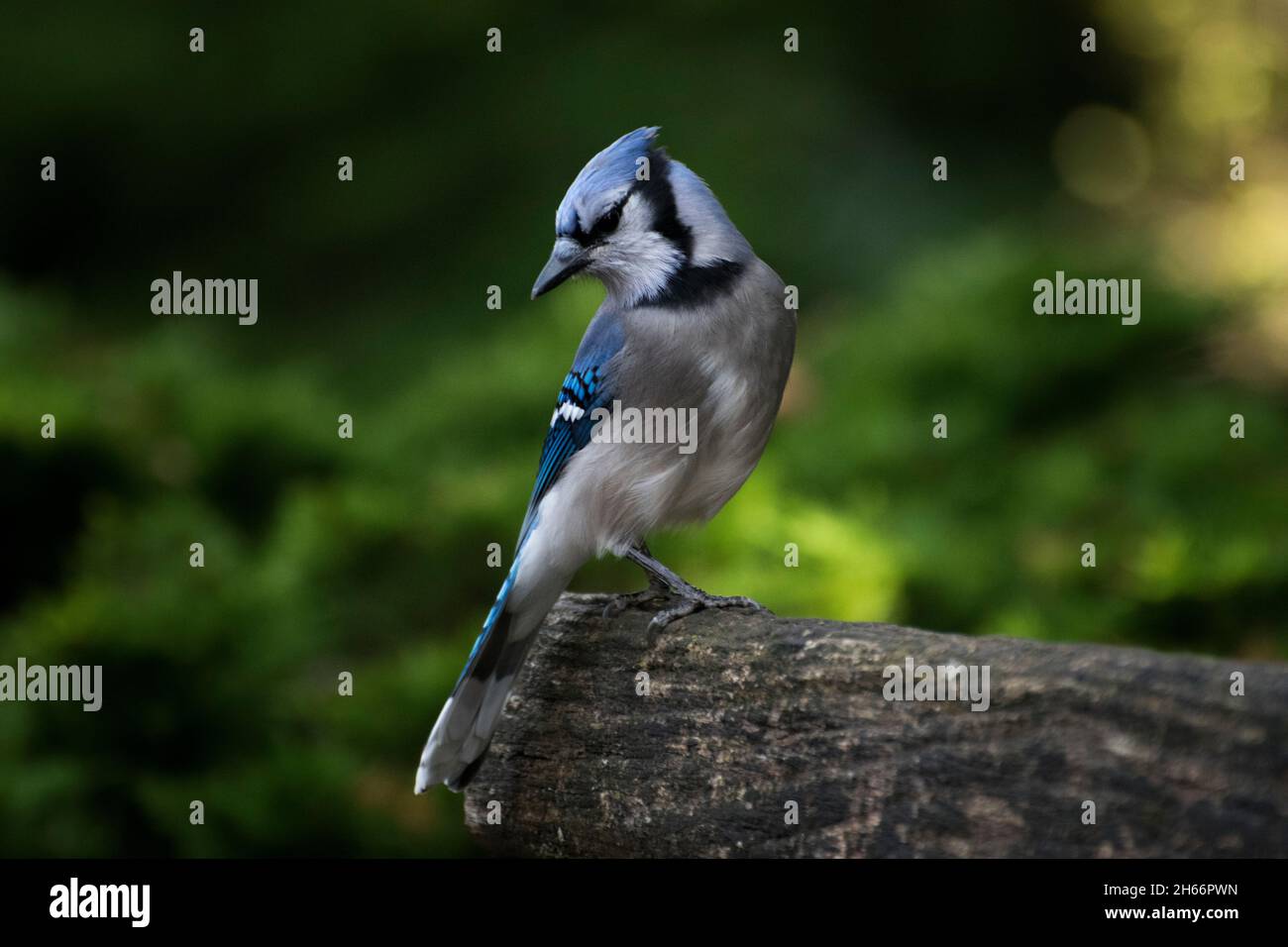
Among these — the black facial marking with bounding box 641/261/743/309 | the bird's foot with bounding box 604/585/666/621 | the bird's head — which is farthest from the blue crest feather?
the bird's foot with bounding box 604/585/666/621

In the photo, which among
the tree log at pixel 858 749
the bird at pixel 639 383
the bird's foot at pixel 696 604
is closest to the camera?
the tree log at pixel 858 749

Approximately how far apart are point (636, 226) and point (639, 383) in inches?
9.6

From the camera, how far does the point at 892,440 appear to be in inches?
158

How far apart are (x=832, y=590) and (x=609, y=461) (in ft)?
2.59

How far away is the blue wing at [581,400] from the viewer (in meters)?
2.36

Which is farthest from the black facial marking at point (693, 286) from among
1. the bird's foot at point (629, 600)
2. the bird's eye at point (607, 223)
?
the bird's foot at point (629, 600)

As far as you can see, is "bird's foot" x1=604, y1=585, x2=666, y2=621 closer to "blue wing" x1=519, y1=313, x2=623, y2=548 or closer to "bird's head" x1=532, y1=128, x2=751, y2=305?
"blue wing" x1=519, y1=313, x2=623, y2=548

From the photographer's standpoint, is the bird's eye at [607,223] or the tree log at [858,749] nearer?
the tree log at [858,749]

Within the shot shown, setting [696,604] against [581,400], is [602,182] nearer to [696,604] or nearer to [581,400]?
[581,400]

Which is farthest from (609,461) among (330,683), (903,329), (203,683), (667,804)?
(903,329)

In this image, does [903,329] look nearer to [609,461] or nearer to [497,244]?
[497,244]

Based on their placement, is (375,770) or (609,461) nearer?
(609,461)

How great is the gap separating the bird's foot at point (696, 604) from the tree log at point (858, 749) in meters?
0.02

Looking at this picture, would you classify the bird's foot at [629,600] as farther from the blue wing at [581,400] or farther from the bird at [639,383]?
the blue wing at [581,400]
